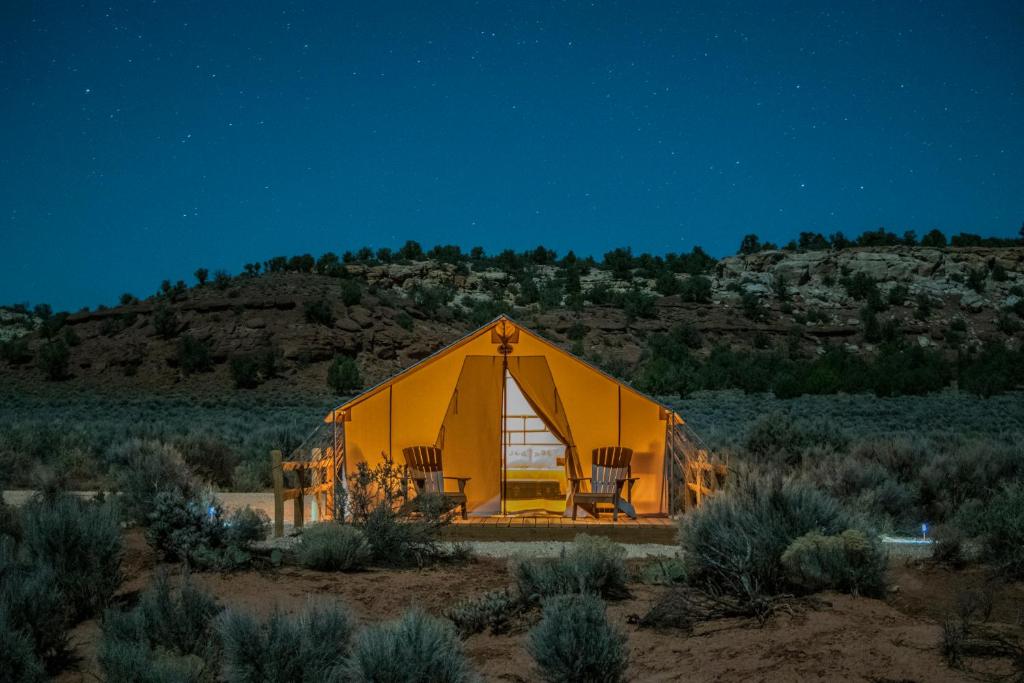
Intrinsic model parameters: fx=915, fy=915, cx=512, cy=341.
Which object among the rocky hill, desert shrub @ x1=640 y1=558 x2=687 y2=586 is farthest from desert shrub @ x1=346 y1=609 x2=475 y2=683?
the rocky hill

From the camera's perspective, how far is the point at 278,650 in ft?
14.6

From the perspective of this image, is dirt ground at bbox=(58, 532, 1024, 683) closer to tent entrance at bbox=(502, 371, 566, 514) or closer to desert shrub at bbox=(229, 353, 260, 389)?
tent entrance at bbox=(502, 371, 566, 514)

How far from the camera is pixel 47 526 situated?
6.64 metres

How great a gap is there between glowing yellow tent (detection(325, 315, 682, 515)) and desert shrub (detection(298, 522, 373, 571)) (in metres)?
3.52

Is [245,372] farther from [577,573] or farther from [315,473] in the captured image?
[577,573]

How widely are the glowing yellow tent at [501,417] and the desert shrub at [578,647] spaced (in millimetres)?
6628

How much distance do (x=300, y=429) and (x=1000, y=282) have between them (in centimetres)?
5270

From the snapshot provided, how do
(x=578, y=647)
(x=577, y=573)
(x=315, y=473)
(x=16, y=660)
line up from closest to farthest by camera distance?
(x=578, y=647) → (x=16, y=660) → (x=577, y=573) → (x=315, y=473)

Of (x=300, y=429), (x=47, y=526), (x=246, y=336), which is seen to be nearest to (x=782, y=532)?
(x=47, y=526)

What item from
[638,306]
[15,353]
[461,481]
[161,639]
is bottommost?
[161,639]

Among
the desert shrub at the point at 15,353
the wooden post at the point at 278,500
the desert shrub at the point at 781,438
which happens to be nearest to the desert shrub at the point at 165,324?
the desert shrub at the point at 15,353

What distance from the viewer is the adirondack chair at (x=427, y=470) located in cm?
1073

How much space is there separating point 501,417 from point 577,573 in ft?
17.4

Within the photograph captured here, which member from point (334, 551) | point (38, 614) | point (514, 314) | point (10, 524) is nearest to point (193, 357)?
point (514, 314)
